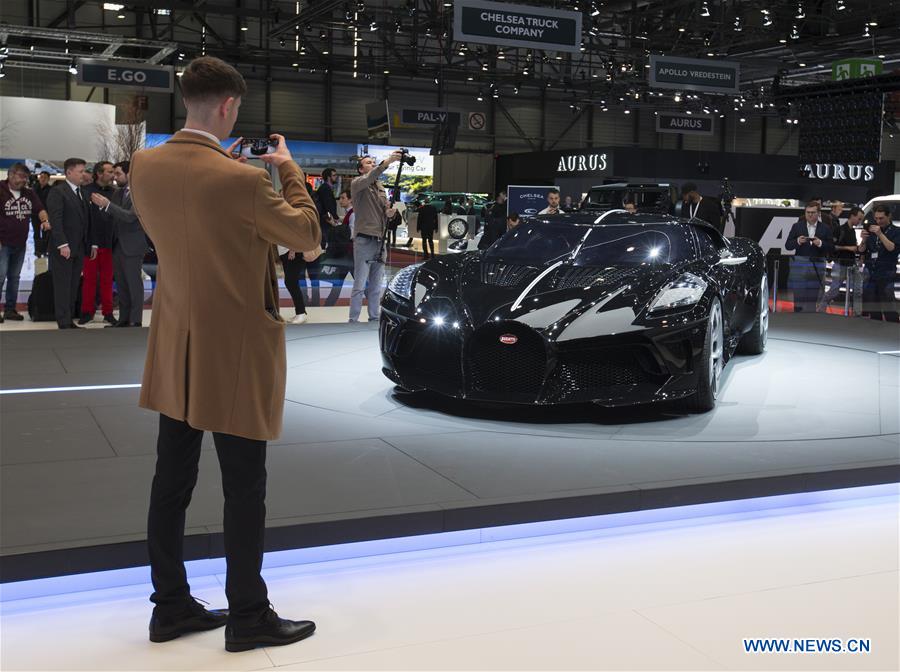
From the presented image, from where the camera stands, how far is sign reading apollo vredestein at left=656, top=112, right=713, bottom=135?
95.1 feet

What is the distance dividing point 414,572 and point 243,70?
32230 mm

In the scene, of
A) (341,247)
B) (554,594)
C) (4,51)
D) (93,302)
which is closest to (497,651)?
(554,594)

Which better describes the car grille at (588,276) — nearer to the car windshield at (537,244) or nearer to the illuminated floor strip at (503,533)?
the car windshield at (537,244)

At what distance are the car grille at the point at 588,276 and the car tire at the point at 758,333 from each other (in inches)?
92.9

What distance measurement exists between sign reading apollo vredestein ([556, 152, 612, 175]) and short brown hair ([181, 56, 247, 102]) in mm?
27336

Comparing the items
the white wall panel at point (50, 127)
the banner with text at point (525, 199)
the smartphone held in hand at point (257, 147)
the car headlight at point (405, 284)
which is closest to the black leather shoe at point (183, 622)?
the smartphone held in hand at point (257, 147)

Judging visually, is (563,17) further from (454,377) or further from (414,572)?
(414,572)

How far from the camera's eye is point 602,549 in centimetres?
382

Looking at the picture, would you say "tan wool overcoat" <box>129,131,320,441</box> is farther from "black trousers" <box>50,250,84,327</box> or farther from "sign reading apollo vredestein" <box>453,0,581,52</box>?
"sign reading apollo vredestein" <box>453,0,581,52</box>

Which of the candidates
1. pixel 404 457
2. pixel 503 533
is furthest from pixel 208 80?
pixel 404 457

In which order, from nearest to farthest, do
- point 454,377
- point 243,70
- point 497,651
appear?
point 497,651 < point 454,377 < point 243,70

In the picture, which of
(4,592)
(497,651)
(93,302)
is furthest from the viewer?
(93,302)

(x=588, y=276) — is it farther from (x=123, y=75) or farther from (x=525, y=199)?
(x=525, y=199)

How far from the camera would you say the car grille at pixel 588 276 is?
579cm
